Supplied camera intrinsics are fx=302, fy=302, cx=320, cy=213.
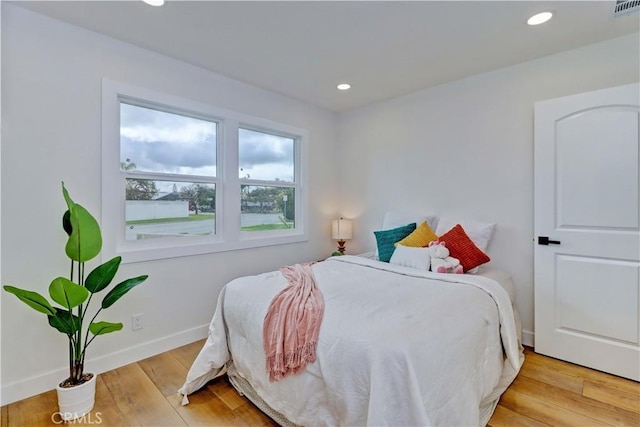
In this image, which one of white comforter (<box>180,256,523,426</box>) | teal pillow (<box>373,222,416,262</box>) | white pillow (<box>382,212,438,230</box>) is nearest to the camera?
white comforter (<box>180,256,523,426</box>)

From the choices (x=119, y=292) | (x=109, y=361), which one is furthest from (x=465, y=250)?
(x=109, y=361)

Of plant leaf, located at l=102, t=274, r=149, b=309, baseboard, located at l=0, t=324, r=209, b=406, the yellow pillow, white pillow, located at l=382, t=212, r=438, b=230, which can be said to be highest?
white pillow, located at l=382, t=212, r=438, b=230

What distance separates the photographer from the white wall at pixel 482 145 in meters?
2.45

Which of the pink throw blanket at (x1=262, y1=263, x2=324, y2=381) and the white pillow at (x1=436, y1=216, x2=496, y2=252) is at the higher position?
the white pillow at (x1=436, y1=216, x2=496, y2=252)

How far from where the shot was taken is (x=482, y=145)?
9.55ft

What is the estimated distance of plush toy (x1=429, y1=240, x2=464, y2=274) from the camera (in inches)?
95.2

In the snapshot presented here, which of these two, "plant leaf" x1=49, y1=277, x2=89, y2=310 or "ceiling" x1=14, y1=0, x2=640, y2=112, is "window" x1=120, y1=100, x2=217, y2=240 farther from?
"plant leaf" x1=49, y1=277, x2=89, y2=310

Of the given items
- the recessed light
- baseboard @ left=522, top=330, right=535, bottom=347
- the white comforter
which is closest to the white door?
baseboard @ left=522, top=330, right=535, bottom=347

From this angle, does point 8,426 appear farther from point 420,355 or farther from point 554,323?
point 554,323

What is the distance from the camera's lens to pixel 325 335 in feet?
4.68

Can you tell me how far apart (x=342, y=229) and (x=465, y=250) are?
1654mm

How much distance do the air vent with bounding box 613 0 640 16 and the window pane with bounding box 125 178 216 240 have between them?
3.29 m

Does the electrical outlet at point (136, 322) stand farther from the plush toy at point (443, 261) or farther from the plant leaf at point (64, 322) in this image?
the plush toy at point (443, 261)

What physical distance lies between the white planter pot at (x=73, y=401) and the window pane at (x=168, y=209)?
1.09 m
